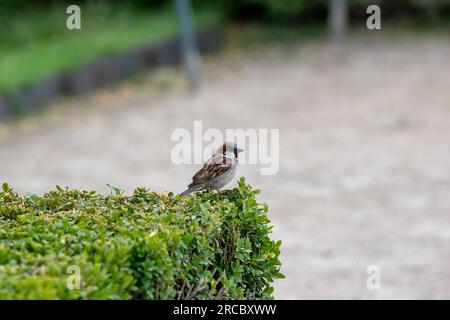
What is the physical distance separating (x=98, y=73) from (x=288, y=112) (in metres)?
4.22

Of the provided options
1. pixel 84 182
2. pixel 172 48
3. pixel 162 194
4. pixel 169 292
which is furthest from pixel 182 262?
pixel 172 48

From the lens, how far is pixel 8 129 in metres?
14.4

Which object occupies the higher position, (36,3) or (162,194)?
(36,3)

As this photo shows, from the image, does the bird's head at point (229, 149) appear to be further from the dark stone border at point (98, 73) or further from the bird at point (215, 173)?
the dark stone border at point (98, 73)

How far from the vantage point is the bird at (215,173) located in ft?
18.0

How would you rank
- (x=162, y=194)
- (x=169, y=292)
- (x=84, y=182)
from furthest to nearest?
(x=84, y=182) → (x=162, y=194) → (x=169, y=292)

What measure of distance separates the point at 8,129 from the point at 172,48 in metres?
5.63

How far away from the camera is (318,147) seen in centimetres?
1309

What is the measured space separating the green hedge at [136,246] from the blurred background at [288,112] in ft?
10.9

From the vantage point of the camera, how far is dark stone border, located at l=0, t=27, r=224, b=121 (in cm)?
1517

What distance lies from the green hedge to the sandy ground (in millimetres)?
3355

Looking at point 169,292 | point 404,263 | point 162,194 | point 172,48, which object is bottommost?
point 404,263

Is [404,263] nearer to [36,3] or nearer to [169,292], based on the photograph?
[169,292]

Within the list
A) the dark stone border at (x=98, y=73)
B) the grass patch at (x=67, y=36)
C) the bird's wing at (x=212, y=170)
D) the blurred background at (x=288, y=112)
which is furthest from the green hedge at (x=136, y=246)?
the grass patch at (x=67, y=36)
